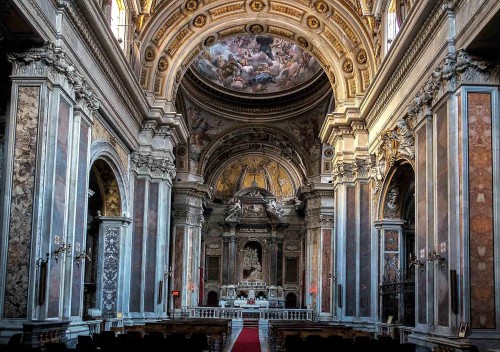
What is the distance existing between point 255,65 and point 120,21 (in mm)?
17635

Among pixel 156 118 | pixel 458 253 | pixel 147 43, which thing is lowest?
pixel 458 253

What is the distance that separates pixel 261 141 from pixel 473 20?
30.3m

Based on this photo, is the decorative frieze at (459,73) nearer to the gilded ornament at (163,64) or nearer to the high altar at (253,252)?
the gilded ornament at (163,64)

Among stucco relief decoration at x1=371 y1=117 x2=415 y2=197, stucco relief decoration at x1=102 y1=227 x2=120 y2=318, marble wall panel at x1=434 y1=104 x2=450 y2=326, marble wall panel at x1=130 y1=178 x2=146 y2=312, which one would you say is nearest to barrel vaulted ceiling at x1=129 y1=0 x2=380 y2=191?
stucco relief decoration at x1=371 y1=117 x2=415 y2=197

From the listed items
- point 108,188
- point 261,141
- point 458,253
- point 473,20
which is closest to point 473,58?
point 473,20

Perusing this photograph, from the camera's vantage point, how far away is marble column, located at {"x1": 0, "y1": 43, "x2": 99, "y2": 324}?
1350cm

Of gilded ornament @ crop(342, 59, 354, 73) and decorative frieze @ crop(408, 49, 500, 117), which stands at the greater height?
gilded ornament @ crop(342, 59, 354, 73)

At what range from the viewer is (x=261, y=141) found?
43.4 metres

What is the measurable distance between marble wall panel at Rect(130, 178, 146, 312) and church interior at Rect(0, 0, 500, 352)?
0.21 ft

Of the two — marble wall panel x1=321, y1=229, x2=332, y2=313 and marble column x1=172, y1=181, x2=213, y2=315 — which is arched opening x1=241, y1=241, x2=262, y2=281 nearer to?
marble column x1=172, y1=181, x2=213, y2=315

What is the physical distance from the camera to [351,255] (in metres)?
24.7

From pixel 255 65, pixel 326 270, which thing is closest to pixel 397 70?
pixel 326 270

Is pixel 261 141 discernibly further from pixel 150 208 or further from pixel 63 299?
pixel 63 299

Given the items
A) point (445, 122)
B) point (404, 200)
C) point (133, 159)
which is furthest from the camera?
point (133, 159)
